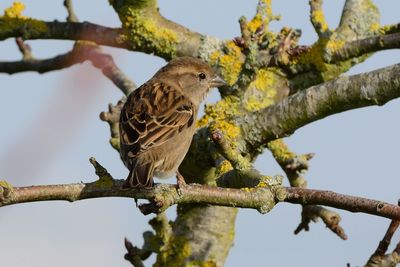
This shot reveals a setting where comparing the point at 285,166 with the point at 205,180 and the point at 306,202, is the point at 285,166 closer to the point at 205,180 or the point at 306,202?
the point at 205,180

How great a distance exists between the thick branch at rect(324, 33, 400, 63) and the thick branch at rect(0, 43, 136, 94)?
1.93 meters

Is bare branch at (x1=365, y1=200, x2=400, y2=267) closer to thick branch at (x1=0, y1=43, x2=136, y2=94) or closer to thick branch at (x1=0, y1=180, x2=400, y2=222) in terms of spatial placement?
thick branch at (x1=0, y1=180, x2=400, y2=222)

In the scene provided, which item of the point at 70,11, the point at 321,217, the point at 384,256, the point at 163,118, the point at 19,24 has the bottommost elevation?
the point at 384,256

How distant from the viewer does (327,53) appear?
780 centimetres

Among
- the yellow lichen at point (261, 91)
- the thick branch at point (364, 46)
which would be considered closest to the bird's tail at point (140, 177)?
the yellow lichen at point (261, 91)

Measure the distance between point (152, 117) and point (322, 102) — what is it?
1.38m

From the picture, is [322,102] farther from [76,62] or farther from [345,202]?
[76,62]

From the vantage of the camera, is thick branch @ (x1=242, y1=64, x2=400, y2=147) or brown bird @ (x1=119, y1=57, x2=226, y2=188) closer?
thick branch @ (x1=242, y1=64, x2=400, y2=147)

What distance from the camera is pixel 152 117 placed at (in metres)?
7.46

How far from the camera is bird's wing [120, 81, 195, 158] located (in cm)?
704

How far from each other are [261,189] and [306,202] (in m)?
0.33

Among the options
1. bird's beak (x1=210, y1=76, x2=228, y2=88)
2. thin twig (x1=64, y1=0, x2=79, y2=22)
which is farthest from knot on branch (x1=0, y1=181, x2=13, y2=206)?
thin twig (x1=64, y1=0, x2=79, y2=22)

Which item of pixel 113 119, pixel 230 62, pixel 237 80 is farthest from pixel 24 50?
pixel 237 80

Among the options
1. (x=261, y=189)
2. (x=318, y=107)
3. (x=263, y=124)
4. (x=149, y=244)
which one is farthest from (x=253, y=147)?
(x=261, y=189)
